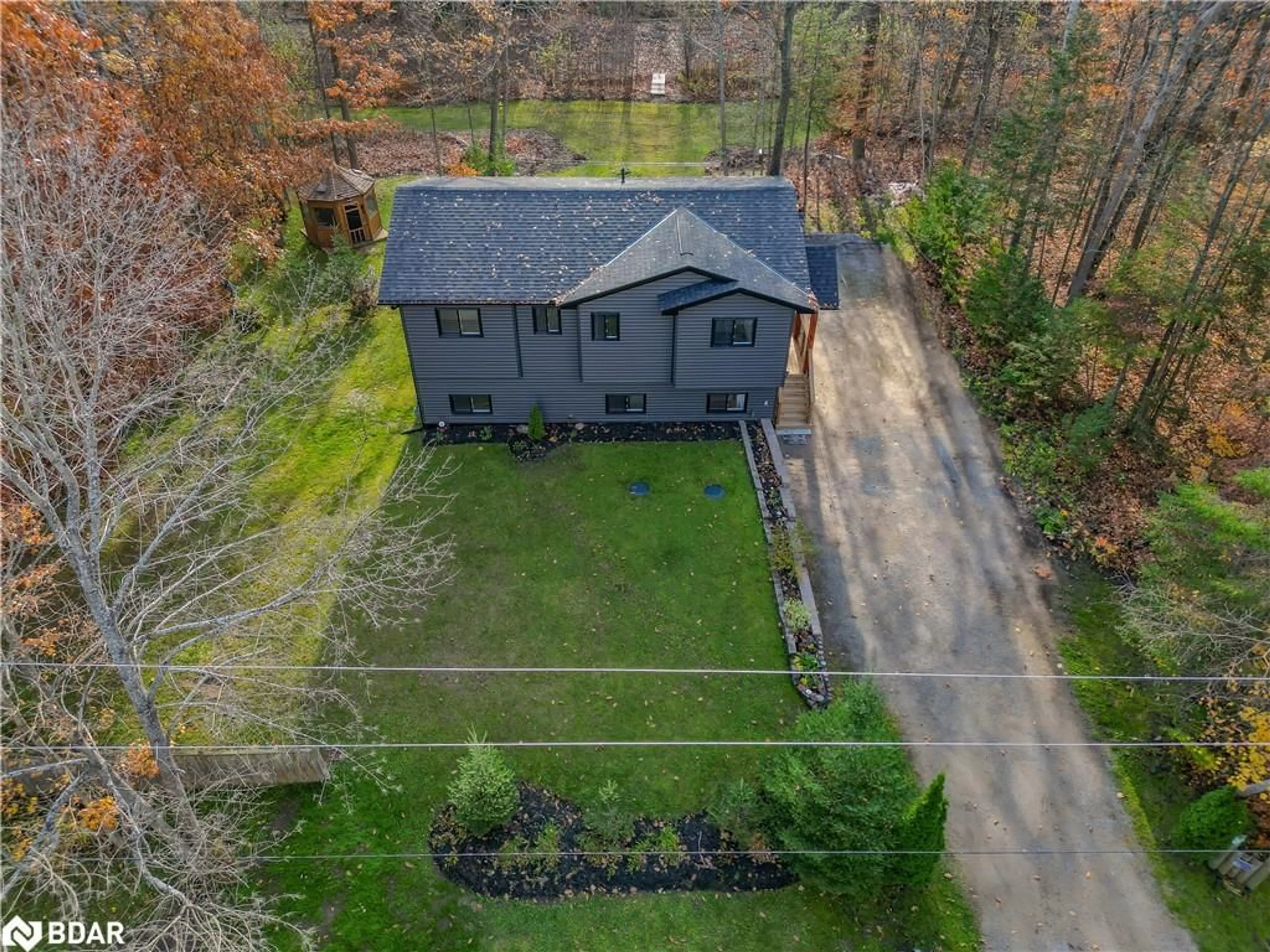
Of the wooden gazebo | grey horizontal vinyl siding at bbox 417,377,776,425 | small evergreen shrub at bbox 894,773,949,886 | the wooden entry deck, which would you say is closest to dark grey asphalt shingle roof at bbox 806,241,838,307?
the wooden entry deck

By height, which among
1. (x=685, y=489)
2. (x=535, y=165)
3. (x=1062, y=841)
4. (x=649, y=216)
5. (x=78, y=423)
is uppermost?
(x=78, y=423)

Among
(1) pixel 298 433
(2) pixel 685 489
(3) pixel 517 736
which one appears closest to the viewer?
(3) pixel 517 736

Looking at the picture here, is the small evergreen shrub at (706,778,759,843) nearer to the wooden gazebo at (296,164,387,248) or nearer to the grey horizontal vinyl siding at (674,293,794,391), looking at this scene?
the grey horizontal vinyl siding at (674,293,794,391)

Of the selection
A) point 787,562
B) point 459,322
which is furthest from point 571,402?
point 787,562

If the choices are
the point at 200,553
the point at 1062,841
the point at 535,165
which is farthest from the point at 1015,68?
the point at 200,553

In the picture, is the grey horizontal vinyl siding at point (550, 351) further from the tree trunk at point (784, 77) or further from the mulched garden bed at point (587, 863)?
the tree trunk at point (784, 77)

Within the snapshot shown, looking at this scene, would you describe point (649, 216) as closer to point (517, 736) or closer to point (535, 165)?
point (517, 736)
